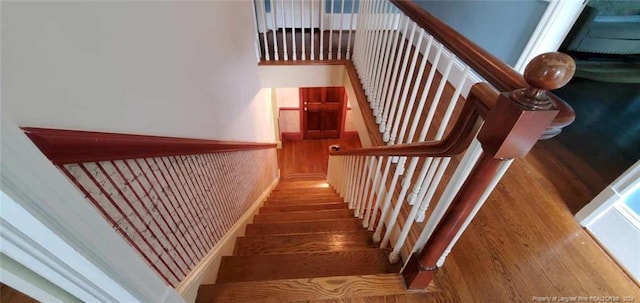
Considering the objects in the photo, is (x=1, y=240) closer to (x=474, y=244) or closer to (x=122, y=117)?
(x=122, y=117)

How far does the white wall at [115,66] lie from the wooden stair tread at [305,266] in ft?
2.49

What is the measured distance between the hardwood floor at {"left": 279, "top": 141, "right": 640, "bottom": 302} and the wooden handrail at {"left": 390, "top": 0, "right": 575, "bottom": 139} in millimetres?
877

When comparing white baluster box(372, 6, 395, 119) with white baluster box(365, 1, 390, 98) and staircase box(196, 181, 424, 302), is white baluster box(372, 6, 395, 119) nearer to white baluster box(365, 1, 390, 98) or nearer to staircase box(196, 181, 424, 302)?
white baluster box(365, 1, 390, 98)

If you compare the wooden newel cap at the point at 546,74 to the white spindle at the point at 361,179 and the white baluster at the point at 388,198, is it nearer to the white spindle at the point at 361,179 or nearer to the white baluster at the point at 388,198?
the white baluster at the point at 388,198

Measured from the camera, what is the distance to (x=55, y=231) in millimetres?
441

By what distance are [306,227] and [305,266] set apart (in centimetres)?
58

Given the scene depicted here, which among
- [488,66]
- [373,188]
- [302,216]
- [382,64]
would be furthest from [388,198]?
[302,216]

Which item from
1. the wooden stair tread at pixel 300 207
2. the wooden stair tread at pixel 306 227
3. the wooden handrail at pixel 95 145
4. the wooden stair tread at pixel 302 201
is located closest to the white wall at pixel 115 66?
the wooden handrail at pixel 95 145

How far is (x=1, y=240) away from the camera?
375mm

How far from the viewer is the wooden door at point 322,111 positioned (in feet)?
17.0

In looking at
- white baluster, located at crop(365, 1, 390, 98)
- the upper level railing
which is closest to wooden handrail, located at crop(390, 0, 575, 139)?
the upper level railing

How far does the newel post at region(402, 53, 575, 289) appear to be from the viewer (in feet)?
1.63

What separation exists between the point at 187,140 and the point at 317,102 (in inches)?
172

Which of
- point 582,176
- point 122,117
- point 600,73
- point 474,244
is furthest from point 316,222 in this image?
point 600,73
